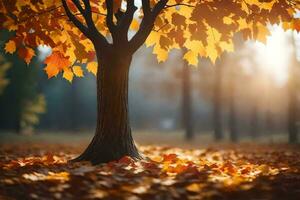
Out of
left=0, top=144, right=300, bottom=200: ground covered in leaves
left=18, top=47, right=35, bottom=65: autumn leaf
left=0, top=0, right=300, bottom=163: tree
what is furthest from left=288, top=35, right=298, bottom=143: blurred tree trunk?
left=0, top=144, right=300, bottom=200: ground covered in leaves

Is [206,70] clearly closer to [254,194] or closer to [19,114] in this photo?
[19,114]

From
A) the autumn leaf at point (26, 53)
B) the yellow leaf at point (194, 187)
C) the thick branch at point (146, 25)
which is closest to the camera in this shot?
the yellow leaf at point (194, 187)

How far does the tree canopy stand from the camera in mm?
7918

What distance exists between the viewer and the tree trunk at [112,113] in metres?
8.45

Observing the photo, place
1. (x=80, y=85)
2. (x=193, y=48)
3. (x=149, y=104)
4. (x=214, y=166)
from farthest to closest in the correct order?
(x=149, y=104)
(x=80, y=85)
(x=193, y=48)
(x=214, y=166)

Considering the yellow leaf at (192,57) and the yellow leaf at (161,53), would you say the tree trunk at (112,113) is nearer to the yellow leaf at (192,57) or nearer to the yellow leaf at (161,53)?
the yellow leaf at (161,53)

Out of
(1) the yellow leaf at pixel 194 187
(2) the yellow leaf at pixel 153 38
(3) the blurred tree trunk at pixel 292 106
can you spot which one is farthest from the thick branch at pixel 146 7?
(3) the blurred tree trunk at pixel 292 106

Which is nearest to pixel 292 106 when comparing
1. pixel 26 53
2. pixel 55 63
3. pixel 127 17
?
pixel 55 63

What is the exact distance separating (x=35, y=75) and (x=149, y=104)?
110 ft

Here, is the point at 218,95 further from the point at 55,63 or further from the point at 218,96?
the point at 55,63

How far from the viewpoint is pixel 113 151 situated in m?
8.38

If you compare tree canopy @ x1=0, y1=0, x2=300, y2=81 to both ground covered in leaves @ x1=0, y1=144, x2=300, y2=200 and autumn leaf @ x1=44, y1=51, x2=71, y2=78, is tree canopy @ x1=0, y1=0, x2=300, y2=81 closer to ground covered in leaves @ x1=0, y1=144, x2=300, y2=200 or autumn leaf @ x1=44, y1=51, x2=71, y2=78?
autumn leaf @ x1=44, y1=51, x2=71, y2=78

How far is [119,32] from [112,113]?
5.11 ft

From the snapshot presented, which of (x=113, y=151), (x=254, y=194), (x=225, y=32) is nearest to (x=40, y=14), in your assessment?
(x=113, y=151)
